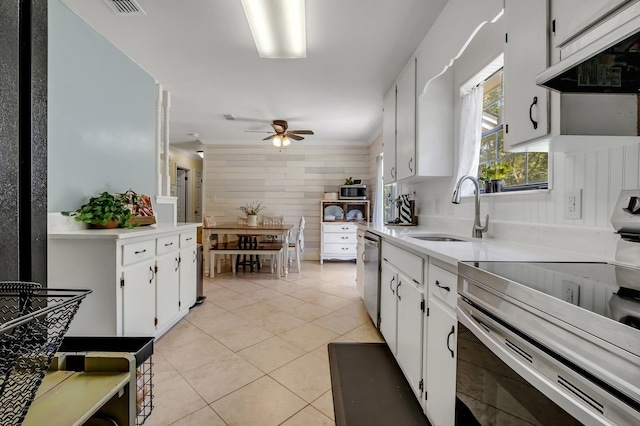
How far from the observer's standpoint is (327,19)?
86.8 inches

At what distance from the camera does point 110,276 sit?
1860 millimetres

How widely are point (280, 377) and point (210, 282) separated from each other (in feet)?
9.03

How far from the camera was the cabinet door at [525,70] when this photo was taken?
3.78 feet

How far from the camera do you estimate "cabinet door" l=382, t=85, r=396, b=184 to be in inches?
130

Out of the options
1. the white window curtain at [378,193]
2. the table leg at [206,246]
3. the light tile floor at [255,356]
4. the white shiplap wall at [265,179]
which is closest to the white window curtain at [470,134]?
the light tile floor at [255,356]

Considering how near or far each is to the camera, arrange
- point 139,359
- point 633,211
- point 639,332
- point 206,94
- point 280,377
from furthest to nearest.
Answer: point 206,94, point 280,377, point 633,211, point 139,359, point 639,332

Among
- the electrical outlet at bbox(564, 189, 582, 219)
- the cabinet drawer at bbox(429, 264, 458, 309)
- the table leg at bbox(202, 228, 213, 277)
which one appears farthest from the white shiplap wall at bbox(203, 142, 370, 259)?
the electrical outlet at bbox(564, 189, 582, 219)

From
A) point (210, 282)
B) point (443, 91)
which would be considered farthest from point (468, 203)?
point (210, 282)

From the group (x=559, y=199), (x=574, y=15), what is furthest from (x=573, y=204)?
(x=574, y=15)

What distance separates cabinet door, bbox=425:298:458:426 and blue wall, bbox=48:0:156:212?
2.50m

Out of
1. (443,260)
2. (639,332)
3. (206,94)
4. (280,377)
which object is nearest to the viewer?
(639,332)

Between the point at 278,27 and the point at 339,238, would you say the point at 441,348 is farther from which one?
the point at 339,238

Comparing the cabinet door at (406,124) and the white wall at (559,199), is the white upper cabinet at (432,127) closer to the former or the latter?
the cabinet door at (406,124)

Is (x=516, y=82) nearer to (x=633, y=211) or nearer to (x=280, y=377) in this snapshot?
(x=633, y=211)
